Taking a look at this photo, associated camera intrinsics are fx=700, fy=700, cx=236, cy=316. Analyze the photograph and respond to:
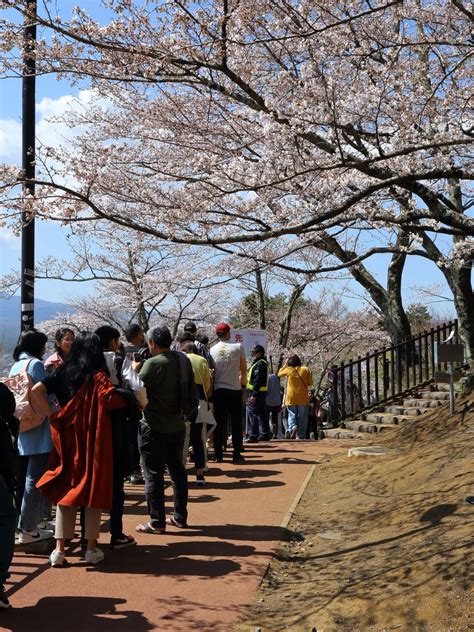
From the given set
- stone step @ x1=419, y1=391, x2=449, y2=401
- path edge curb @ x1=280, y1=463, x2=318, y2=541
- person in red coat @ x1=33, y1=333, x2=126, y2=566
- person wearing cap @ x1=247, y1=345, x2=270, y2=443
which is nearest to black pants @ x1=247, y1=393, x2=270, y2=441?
person wearing cap @ x1=247, y1=345, x2=270, y2=443

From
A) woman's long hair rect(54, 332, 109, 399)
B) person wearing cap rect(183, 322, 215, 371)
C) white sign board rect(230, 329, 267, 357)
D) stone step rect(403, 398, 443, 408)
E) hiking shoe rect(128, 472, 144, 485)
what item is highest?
white sign board rect(230, 329, 267, 357)

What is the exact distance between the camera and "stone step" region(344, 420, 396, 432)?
1252 centimetres

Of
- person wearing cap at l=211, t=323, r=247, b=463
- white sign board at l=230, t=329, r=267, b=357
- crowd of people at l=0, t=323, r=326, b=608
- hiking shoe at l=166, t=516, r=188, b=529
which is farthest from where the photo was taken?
white sign board at l=230, t=329, r=267, b=357

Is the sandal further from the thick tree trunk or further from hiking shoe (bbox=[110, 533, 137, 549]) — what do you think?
the thick tree trunk

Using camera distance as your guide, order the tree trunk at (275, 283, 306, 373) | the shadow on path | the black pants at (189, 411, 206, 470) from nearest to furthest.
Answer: the shadow on path, the black pants at (189, 411, 206, 470), the tree trunk at (275, 283, 306, 373)

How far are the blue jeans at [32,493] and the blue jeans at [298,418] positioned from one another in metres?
8.77

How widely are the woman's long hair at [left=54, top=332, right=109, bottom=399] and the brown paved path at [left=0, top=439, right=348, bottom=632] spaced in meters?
1.33

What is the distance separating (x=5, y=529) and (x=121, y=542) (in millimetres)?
1591

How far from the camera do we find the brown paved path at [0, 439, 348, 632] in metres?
Answer: 4.21

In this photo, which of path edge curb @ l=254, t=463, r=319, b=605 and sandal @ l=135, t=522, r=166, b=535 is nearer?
path edge curb @ l=254, t=463, r=319, b=605

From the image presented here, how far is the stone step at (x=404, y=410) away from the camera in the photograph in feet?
42.0

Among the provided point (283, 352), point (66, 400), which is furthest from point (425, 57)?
point (283, 352)

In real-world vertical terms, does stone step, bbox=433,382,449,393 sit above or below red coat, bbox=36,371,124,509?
above

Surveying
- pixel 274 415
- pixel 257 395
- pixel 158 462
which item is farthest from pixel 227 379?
pixel 274 415
